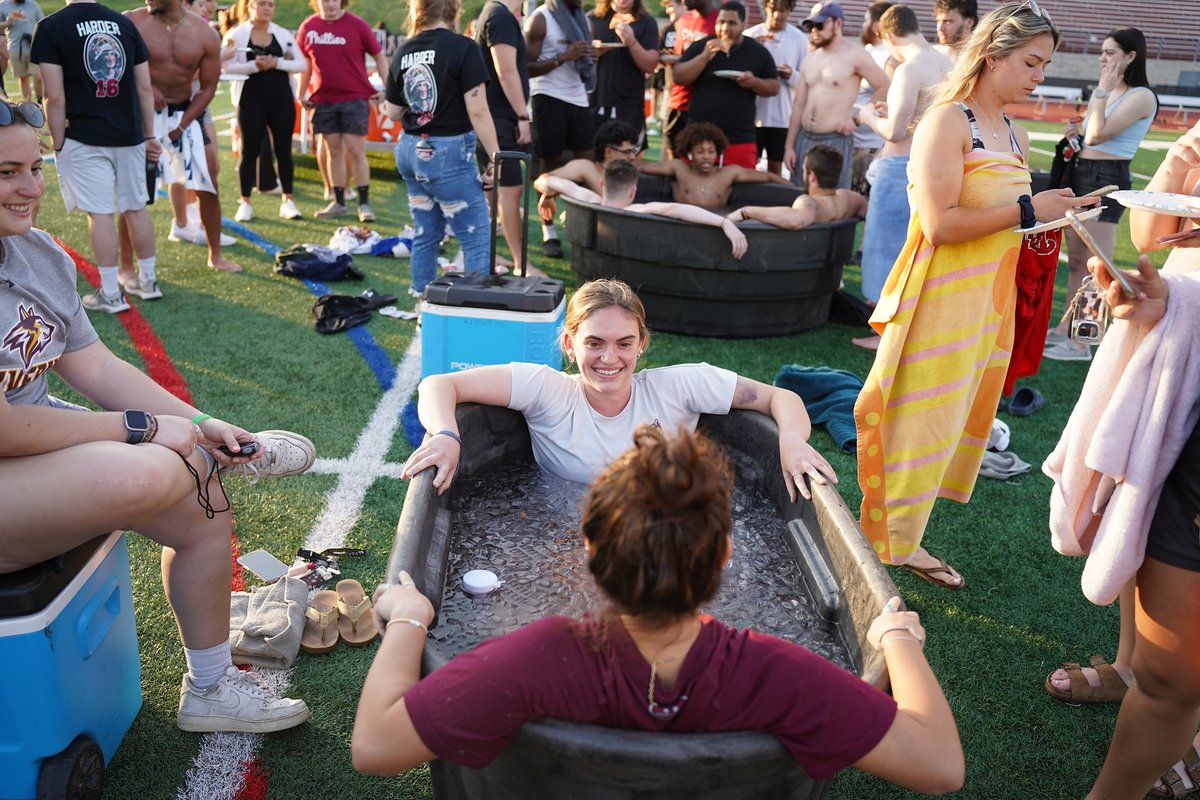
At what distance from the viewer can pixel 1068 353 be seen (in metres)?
5.98

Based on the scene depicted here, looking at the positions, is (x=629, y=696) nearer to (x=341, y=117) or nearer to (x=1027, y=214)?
(x=1027, y=214)

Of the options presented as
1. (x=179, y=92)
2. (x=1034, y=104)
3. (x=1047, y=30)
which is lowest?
(x=1034, y=104)

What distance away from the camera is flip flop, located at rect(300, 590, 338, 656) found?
9.41 ft

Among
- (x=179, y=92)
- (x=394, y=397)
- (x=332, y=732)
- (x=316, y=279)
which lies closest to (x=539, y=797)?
(x=332, y=732)

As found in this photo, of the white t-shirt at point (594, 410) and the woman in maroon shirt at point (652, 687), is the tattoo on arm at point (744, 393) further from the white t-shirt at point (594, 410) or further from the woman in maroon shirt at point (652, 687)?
the woman in maroon shirt at point (652, 687)

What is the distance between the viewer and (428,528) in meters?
2.33

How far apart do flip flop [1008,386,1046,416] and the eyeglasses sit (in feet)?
15.0

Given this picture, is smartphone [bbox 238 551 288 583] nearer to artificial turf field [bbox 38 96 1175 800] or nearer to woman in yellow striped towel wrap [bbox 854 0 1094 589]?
artificial turf field [bbox 38 96 1175 800]

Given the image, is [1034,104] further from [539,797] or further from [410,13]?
[539,797]

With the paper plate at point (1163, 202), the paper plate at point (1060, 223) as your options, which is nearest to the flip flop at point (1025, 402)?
the paper plate at point (1060, 223)

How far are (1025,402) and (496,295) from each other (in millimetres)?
2938

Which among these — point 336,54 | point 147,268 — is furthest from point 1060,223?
point 336,54

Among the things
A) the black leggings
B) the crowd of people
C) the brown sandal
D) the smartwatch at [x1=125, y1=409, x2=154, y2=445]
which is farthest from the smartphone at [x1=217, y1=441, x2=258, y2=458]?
the black leggings

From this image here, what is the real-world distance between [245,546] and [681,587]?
7.90 feet
